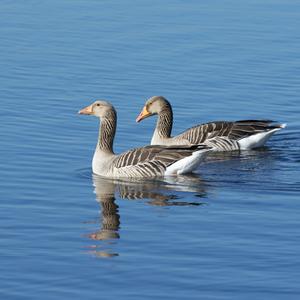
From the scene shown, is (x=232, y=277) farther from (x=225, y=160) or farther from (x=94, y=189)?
(x=225, y=160)

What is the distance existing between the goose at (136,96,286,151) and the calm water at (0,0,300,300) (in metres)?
0.35

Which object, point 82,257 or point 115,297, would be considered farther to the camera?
point 82,257

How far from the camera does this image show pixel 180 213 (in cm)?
1664

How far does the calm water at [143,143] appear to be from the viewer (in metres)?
13.7

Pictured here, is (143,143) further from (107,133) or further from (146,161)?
(146,161)

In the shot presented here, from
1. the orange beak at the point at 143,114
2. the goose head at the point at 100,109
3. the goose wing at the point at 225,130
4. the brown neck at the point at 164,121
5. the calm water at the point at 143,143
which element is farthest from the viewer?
the brown neck at the point at 164,121

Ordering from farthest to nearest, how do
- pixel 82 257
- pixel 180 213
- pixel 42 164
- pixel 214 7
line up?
pixel 214 7, pixel 42 164, pixel 180 213, pixel 82 257

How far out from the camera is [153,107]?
22.3 meters

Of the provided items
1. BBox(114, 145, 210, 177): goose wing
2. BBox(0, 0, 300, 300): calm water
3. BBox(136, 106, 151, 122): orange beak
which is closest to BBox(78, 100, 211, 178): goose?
BBox(114, 145, 210, 177): goose wing

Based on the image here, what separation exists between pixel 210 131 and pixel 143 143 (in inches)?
50.0

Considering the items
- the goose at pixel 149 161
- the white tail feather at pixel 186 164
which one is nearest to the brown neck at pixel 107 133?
the goose at pixel 149 161

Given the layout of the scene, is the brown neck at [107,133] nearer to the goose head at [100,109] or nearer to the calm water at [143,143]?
the goose head at [100,109]

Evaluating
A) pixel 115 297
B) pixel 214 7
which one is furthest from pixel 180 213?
pixel 214 7

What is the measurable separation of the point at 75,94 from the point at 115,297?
11956 mm
